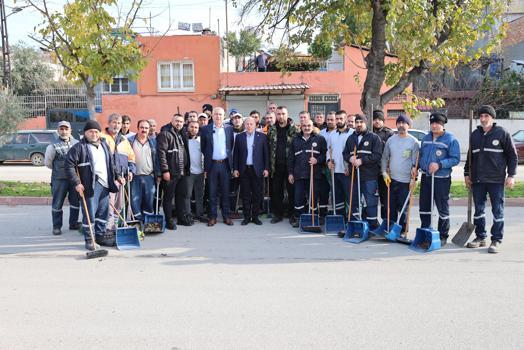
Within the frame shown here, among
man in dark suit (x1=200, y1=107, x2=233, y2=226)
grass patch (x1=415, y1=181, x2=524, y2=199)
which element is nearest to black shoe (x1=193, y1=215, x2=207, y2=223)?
man in dark suit (x1=200, y1=107, x2=233, y2=226)

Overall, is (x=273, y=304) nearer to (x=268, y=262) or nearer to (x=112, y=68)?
(x=268, y=262)

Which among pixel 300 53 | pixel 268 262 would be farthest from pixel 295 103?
pixel 268 262

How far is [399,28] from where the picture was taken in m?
9.45

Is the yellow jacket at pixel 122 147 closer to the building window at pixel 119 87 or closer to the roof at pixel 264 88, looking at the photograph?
the roof at pixel 264 88

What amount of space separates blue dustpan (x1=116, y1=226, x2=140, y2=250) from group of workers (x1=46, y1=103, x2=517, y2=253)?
0.23 meters

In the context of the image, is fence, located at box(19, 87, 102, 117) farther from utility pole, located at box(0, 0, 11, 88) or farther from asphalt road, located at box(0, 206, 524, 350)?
asphalt road, located at box(0, 206, 524, 350)

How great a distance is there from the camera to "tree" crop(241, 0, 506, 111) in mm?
9422

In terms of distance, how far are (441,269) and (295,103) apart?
19771 millimetres

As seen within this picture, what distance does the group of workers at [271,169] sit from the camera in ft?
23.2

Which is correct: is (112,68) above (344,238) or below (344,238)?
above

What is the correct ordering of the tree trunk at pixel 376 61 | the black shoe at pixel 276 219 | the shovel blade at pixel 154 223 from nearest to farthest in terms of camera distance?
the shovel blade at pixel 154 223 → the black shoe at pixel 276 219 → the tree trunk at pixel 376 61

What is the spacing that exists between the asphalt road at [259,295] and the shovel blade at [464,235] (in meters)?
0.20

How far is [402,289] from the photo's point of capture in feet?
17.3

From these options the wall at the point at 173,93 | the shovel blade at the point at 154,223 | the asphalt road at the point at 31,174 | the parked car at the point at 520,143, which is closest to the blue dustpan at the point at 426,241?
the shovel blade at the point at 154,223
